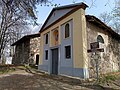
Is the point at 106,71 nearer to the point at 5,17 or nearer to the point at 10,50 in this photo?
the point at 5,17

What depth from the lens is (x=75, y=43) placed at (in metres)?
13.4

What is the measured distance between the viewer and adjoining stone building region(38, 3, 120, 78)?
12.9m

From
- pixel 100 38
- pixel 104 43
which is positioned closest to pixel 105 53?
pixel 104 43

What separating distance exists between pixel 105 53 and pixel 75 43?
4083mm

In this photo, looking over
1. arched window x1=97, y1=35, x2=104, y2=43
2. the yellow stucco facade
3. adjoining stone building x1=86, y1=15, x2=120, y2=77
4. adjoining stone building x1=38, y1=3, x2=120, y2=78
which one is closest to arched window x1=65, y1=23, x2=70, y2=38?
adjoining stone building x1=38, y1=3, x2=120, y2=78

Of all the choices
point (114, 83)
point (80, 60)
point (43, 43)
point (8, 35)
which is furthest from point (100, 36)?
point (8, 35)

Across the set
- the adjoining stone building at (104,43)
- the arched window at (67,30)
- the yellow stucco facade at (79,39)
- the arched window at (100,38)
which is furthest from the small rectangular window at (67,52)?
the arched window at (100,38)

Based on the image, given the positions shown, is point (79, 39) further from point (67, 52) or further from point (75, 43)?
point (67, 52)

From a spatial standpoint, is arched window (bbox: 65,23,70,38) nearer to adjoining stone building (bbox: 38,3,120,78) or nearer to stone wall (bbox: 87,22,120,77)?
adjoining stone building (bbox: 38,3,120,78)

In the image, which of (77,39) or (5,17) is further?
(5,17)

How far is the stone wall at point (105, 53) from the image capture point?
13492mm

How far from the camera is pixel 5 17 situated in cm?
2225

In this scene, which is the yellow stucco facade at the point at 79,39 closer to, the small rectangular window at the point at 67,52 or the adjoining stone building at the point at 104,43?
the adjoining stone building at the point at 104,43

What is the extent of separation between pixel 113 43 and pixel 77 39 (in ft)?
21.1
